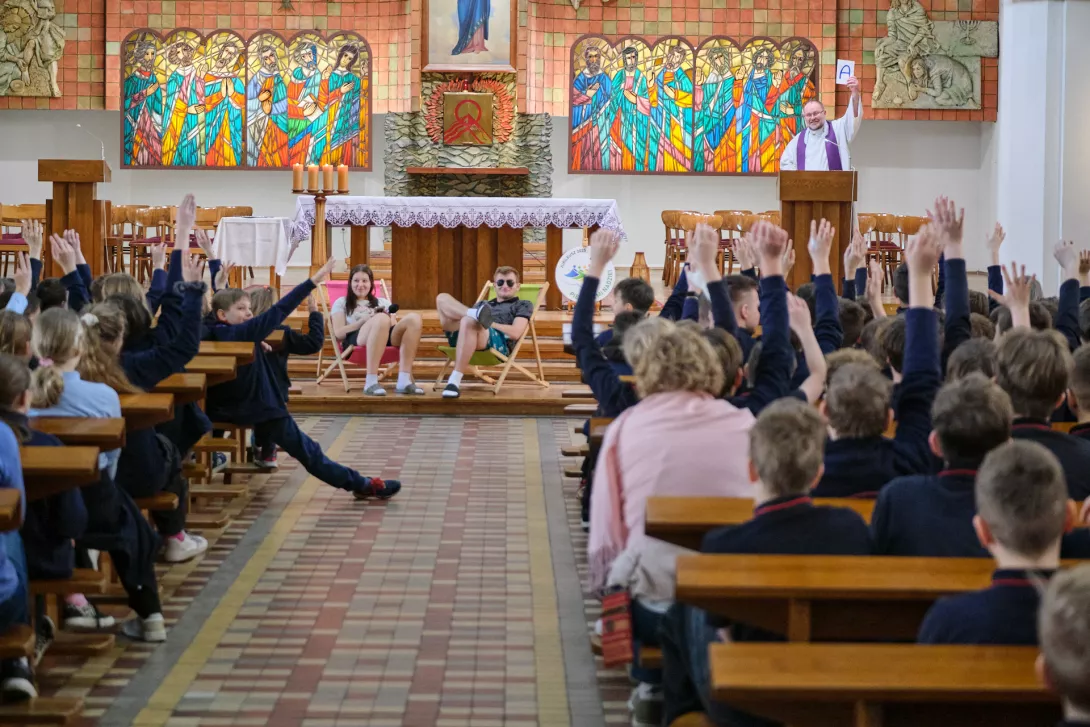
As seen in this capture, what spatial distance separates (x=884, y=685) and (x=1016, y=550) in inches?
15.4

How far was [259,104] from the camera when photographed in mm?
17438

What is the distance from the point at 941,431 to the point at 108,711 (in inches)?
92.5

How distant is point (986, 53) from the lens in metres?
17.4

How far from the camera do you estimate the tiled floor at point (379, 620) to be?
4078 mm

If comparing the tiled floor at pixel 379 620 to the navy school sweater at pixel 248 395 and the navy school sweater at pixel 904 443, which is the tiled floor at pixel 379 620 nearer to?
the navy school sweater at pixel 248 395

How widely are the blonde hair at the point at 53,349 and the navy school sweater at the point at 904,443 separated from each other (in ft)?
7.48

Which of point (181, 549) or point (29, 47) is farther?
point (29, 47)

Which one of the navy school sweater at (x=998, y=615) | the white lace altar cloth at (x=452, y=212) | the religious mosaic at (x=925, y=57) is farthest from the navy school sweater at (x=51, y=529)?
the religious mosaic at (x=925, y=57)

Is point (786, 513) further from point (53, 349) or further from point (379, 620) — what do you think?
point (53, 349)

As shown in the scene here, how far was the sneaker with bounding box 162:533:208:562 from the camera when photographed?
18.8 feet

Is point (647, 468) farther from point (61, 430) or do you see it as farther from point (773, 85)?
point (773, 85)

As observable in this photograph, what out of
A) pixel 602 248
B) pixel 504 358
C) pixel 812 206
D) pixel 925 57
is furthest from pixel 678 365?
pixel 925 57

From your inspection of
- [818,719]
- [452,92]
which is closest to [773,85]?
[452,92]

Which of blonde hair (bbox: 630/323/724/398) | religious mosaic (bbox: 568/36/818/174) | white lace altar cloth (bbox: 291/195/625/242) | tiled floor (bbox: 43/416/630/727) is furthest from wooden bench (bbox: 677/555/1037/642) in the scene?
religious mosaic (bbox: 568/36/818/174)
